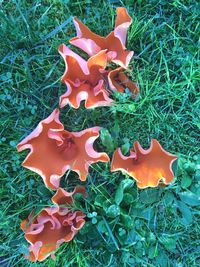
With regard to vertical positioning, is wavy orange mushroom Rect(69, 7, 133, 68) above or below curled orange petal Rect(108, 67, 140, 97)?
above

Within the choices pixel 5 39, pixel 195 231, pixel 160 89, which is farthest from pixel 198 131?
pixel 5 39

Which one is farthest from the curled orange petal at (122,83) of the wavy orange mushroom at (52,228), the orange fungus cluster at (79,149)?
the wavy orange mushroom at (52,228)

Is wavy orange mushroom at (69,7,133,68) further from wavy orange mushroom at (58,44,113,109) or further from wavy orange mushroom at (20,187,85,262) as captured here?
wavy orange mushroom at (20,187,85,262)

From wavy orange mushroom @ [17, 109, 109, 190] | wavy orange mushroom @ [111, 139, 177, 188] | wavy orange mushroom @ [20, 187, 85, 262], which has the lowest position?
wavy orange mushroom @ [20, 187, 85, 262]

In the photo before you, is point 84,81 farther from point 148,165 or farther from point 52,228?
point 52,228

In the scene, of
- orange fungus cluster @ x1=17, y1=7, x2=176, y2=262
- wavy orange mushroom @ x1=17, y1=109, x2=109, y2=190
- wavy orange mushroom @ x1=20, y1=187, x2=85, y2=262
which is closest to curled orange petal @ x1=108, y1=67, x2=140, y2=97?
orange fungus cluster @ x1=17, y1=7, x2=176, y2=262
